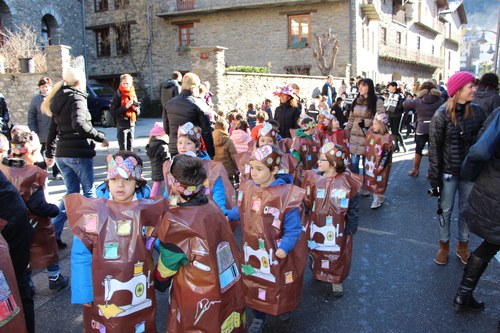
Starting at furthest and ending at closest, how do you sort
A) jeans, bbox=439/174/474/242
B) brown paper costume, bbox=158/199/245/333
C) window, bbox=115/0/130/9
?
window, bbox=115/0/130/9, jeans, bbox=439/174/474/242, brown paper costume, bbox=158/199/245/333

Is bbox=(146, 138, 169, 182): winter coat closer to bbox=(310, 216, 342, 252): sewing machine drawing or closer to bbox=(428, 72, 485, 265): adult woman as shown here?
bbox=(310, 216, 342, 252): sewing machine drawing

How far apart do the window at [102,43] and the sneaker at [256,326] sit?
2906 cm

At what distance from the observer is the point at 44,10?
1008 inches

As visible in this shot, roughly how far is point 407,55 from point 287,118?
1340 inches

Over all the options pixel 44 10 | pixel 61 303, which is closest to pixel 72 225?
pixel 61 303

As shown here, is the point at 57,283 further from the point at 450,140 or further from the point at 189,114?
the point at 450,140

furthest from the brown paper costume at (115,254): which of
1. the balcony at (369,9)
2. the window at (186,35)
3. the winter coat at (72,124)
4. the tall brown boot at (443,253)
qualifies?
the window at (186,35)

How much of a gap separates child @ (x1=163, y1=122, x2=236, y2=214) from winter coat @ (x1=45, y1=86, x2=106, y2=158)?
146cm

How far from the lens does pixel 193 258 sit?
2.57m

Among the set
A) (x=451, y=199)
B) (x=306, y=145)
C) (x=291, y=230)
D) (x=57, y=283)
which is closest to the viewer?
(x=291, y=230)

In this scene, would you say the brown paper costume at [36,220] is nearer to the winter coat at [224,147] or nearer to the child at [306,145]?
the winter coat at [224,147]

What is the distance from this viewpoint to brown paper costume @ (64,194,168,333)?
105 inches

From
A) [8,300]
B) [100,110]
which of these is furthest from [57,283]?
[100,110]

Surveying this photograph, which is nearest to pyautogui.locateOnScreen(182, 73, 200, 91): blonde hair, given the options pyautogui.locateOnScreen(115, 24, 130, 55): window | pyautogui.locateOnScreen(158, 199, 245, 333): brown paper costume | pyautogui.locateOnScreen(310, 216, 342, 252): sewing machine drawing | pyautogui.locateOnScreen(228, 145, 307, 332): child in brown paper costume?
pyautogui.locateOnScreen(228, 145, 307, 332): child in brown paper costume
